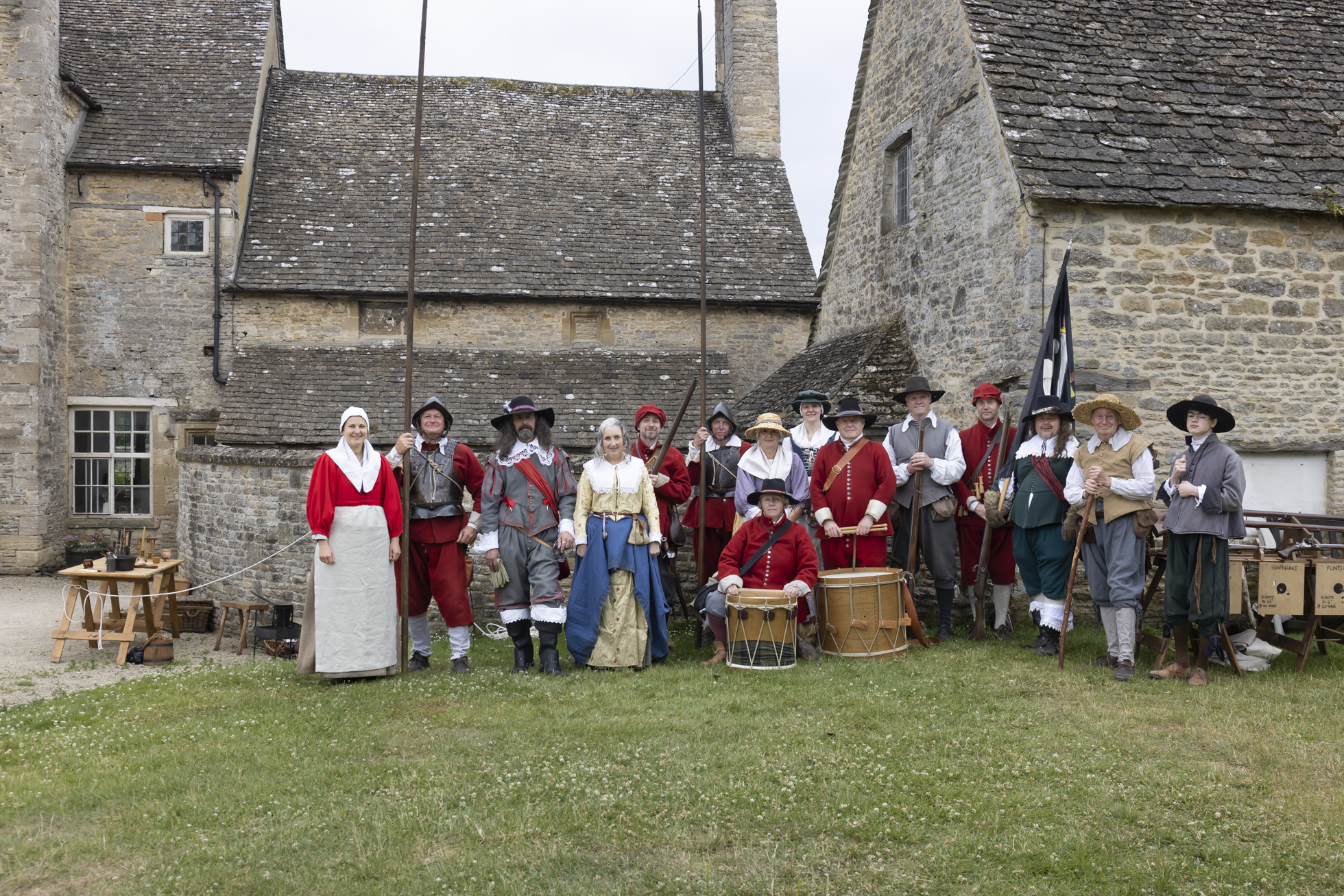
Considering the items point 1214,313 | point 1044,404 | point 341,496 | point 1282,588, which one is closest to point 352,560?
point 341,496

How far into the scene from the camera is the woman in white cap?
6672mm

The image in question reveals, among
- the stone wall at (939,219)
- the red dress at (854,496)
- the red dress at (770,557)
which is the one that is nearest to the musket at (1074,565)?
the red dress at (854,496)

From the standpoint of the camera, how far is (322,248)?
16000mm

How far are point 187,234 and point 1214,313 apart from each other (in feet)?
48.5

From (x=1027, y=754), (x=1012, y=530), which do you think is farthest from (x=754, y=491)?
(x=1027, y=754)

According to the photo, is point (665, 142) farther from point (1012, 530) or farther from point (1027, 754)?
point (1027, 754)

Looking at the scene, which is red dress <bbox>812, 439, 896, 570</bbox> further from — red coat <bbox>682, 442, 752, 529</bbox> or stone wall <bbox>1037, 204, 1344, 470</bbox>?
stone wall <bbox>1037, 204, 1344, 470</bbox>

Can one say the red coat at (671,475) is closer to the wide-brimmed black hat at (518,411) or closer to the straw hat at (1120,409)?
the wide-brimmed black hat at (518,411)

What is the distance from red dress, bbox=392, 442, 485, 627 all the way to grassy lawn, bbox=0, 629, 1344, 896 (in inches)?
30.7

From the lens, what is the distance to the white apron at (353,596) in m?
6.73

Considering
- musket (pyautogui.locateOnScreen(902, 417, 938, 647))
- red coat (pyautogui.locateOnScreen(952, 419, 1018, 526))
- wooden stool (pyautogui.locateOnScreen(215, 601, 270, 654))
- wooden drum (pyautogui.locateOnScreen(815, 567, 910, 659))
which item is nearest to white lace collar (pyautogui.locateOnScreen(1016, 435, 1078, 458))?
red coat (pyautogui.locateOnScreen(952, 419, 1018, 526))

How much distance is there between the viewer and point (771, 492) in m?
6.87

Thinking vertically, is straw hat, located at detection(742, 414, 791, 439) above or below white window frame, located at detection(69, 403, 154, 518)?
above

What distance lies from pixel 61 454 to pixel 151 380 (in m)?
1.81
